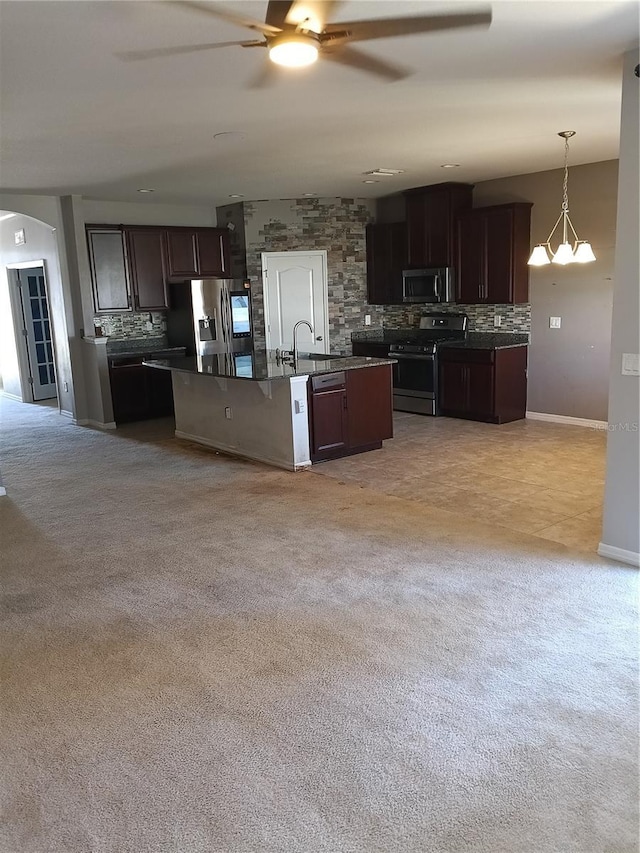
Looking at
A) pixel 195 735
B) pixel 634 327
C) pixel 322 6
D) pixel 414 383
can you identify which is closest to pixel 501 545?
pixel 634 327

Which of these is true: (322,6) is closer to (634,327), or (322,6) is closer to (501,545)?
(634,327)

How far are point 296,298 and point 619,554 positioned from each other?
5.76 meters

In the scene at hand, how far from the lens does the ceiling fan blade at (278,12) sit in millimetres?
2342

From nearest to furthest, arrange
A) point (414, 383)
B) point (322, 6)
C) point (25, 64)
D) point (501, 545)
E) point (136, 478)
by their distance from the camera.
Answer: point (322, 6) → point (25, 64) → point (501, 545) → point (136, 478) → point (414, 383)

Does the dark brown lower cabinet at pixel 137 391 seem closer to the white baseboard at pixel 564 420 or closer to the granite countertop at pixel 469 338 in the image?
the granite countertop at pixel 469 338

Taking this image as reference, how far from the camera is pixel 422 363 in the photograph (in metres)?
7.88

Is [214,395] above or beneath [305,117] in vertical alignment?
beneath

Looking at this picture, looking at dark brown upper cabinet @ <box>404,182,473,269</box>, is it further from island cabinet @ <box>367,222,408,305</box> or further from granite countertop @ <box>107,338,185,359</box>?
granite countertop @ <box>107,338,185,359</box>

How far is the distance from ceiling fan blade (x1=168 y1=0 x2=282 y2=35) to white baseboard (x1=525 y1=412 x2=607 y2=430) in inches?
217

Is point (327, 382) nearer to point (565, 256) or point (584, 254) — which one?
point (565, 256)

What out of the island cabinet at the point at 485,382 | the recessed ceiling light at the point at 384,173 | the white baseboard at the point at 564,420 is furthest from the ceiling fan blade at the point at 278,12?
the white baseboard at the point at 564,420

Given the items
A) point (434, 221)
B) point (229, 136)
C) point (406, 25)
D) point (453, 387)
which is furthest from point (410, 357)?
point (406, 25)

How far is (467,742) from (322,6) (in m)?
2.83

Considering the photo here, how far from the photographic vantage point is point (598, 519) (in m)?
4.36
